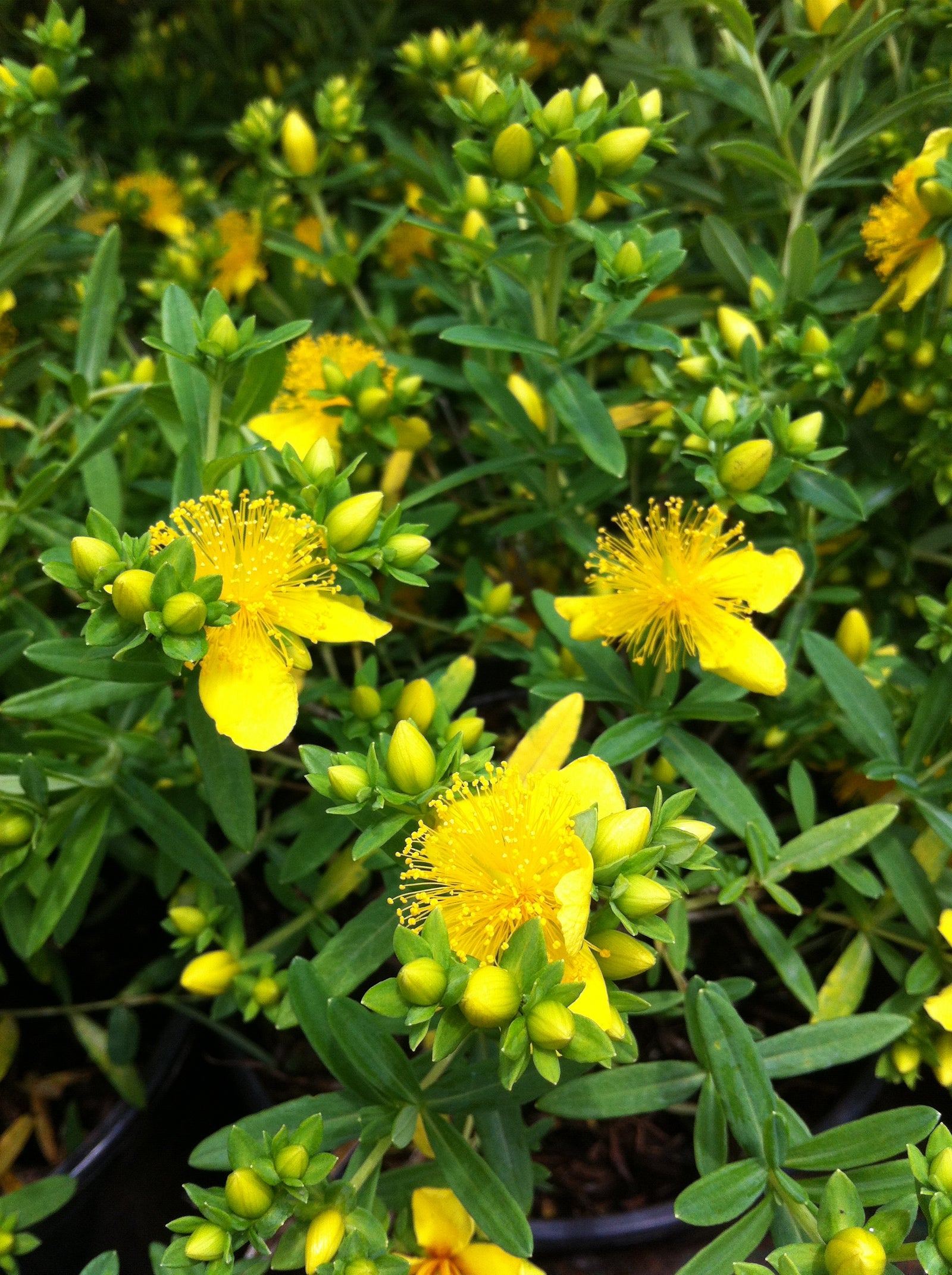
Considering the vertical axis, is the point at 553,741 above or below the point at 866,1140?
above

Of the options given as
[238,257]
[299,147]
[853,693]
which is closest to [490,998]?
[853,693]

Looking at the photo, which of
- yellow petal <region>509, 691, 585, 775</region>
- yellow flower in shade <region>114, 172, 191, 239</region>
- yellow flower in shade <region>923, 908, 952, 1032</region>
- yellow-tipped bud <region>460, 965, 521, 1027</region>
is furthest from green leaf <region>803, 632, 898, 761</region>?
yellow flower in shade <region>114, 172, 191, 239</region>

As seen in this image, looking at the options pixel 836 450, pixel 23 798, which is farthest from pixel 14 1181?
pixel 836 450

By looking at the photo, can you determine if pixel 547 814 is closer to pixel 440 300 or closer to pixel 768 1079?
pixel 768 1079

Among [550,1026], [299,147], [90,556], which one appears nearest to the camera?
[550,1026]

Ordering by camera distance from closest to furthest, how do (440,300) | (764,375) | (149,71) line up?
(764,375) < (440,300) < (149,71)

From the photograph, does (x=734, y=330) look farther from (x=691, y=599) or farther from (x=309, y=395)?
(x=309, y=395)
